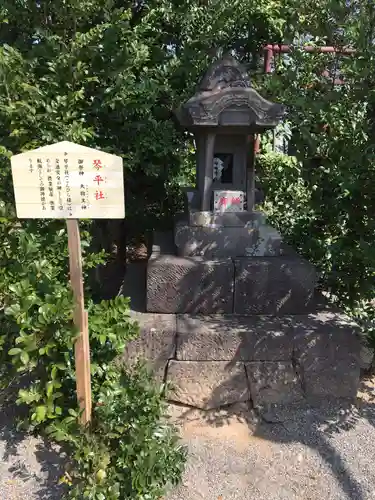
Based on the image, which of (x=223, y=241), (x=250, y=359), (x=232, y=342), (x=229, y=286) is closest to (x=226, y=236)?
(x=223, y=241)

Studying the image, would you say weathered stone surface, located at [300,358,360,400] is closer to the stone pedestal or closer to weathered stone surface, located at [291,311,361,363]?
weathered stone surface, located at [291,311,361,363]

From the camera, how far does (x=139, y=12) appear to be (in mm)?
4344

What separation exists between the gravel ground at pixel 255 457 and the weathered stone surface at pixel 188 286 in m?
0.71

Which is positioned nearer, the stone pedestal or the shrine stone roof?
the shrine stone roof

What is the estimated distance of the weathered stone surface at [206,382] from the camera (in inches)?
115

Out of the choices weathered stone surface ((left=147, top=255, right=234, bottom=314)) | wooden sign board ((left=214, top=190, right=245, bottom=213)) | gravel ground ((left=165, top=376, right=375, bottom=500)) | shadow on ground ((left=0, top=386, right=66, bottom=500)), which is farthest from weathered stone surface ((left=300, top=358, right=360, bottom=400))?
shadow on ground ((left=0, top=386, right=66, bottom=500))

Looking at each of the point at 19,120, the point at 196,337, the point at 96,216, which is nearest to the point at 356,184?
the point at 196,337

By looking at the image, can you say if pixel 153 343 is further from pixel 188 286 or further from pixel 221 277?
pixel 221 277

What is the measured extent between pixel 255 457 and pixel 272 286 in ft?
3.76

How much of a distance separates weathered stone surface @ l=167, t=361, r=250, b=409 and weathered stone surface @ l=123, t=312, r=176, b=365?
4.0 inches

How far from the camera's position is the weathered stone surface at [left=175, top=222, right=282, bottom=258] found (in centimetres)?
329

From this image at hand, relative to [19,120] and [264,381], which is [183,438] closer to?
[264,381]

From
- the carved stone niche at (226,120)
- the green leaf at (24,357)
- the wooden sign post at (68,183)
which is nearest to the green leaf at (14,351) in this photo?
the green leaf at (24,357)

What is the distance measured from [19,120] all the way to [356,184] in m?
2.23
